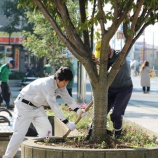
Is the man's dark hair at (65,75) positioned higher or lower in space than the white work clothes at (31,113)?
higher

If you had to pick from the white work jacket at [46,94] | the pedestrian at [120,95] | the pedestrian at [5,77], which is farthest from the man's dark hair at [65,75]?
the pedestrian at [5,77]

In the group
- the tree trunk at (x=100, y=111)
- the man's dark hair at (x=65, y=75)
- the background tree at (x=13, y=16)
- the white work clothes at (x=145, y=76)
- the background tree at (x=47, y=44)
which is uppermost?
the background tree at (x=13, y=16)

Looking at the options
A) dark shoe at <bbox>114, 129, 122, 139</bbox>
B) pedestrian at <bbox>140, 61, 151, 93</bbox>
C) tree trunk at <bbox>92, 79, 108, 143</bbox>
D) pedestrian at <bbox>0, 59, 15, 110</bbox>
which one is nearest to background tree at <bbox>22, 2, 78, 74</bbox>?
pedestrian at <bbox>140, 61, 151, 93</bbox>

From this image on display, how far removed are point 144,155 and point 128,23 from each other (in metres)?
1.97

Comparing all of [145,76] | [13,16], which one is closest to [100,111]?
[145,76]

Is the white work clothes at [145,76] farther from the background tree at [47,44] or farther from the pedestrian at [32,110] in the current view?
the pedestrian at [32,110]

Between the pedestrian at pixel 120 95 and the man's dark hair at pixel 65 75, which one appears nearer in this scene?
the man's dark hair at pixel 65 75

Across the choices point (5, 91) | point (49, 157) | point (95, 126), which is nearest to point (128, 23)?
point (95, 126)

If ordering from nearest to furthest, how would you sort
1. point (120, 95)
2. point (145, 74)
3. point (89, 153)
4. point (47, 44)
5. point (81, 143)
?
point (89, 153)
point (81, 143)
point (120, 95)
point (47, 44)
point (145, 74)

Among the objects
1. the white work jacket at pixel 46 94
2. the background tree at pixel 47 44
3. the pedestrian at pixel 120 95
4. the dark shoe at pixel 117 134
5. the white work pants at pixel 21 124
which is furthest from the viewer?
the background tree at pixel 47 44

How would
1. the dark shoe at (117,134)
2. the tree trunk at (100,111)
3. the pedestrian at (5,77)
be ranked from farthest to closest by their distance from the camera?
1. the pedestrian at (5,77)
2. the dark shoe at (117,134)
3. the tree trunk at (100,111)

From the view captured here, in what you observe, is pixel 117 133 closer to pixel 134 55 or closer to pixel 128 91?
pixel 128 91

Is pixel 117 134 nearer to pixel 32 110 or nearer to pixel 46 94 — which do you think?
pixel 32 110

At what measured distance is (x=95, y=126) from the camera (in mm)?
9148
